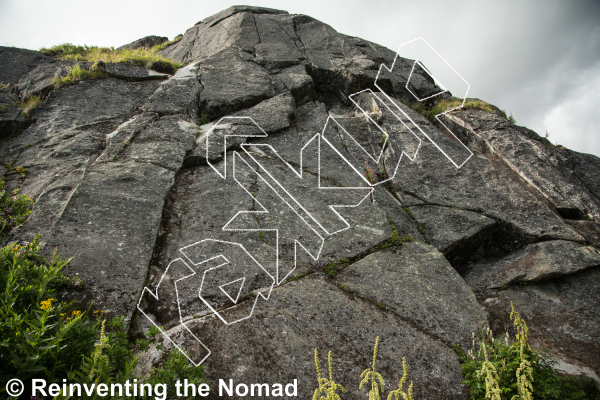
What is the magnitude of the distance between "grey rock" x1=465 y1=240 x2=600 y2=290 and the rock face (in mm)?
31

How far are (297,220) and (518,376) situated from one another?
345 cm

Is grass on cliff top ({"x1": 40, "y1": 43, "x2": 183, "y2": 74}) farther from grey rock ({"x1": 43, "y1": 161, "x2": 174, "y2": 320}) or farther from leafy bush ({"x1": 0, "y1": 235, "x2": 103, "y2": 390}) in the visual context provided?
leafy bush ({"x1": 0, "y1": 235, "x2": 103, "y2": 390})

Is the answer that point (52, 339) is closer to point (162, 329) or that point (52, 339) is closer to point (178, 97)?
point (162, 329)

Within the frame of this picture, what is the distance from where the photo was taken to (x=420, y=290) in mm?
4543

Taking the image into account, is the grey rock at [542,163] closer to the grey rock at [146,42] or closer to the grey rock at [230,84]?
the grey rock at [230,84]

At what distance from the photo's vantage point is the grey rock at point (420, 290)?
4129 mm

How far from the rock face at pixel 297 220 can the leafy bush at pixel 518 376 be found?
0.67ft

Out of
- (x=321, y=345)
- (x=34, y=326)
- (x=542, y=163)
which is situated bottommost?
(x=321, y=345)

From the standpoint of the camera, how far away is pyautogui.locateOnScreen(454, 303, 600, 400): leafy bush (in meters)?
3.21

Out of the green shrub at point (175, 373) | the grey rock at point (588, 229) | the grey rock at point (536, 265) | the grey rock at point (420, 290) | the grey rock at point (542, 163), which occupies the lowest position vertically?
the green shrub at point (175, 373)

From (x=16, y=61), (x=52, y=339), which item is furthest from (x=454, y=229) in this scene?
(x=16, y=61)

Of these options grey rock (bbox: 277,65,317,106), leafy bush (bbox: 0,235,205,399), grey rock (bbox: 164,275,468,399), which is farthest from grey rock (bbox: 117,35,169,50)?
grey rock (bbox: 164,275,468,399)

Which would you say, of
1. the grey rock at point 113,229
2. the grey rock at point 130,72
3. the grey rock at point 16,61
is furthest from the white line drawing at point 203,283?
the grey rock at point 16,61

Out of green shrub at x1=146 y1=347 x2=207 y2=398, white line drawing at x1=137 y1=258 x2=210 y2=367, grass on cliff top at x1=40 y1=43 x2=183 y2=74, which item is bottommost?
green shrub at x1=146 y1=347 x2=207 y2=398
